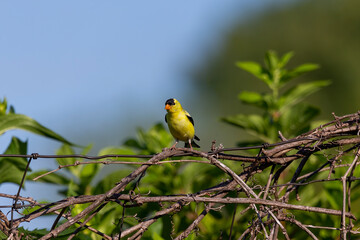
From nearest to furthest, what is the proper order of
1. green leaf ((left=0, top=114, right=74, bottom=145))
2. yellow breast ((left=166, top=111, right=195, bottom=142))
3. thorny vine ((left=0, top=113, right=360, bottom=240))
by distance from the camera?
thorny vine ((left=0, top=113, right=360, bottom=240)) < green leaf ((left=0, top=114, right=74, bottom=145)) < yellow breast ((left=166, top=111, right=195, bottom=142))

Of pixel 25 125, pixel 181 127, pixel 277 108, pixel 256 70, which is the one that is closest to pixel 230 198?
pixel 25 125

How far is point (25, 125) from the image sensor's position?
3.53m

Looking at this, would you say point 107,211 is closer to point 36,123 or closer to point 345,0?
point 36,123

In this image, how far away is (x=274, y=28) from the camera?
24.7m

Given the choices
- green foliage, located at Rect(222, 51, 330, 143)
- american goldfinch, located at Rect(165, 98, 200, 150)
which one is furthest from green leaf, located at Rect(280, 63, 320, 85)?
american goldfinch, located at Rect(165, 98, 200, 150)

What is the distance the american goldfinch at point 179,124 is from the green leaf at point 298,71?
0.98 metres

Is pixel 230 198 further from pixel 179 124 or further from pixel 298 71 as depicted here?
pixel 179 124

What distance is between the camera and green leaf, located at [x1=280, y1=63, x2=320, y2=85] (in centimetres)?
431

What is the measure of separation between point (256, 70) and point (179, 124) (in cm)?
89

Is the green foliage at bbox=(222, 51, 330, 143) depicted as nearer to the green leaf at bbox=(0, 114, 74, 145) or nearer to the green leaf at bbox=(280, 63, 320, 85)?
the green leaf at bbox=(280, 63, 320, 85)

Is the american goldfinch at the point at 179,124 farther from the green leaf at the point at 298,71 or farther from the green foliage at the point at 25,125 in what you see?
the green foliage at the point at 25,125

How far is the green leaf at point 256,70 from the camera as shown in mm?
4469

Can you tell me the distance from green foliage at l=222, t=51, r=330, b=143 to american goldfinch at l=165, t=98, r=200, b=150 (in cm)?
80

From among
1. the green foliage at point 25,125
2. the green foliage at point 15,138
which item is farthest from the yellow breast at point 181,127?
the green foliage at point 25,125
